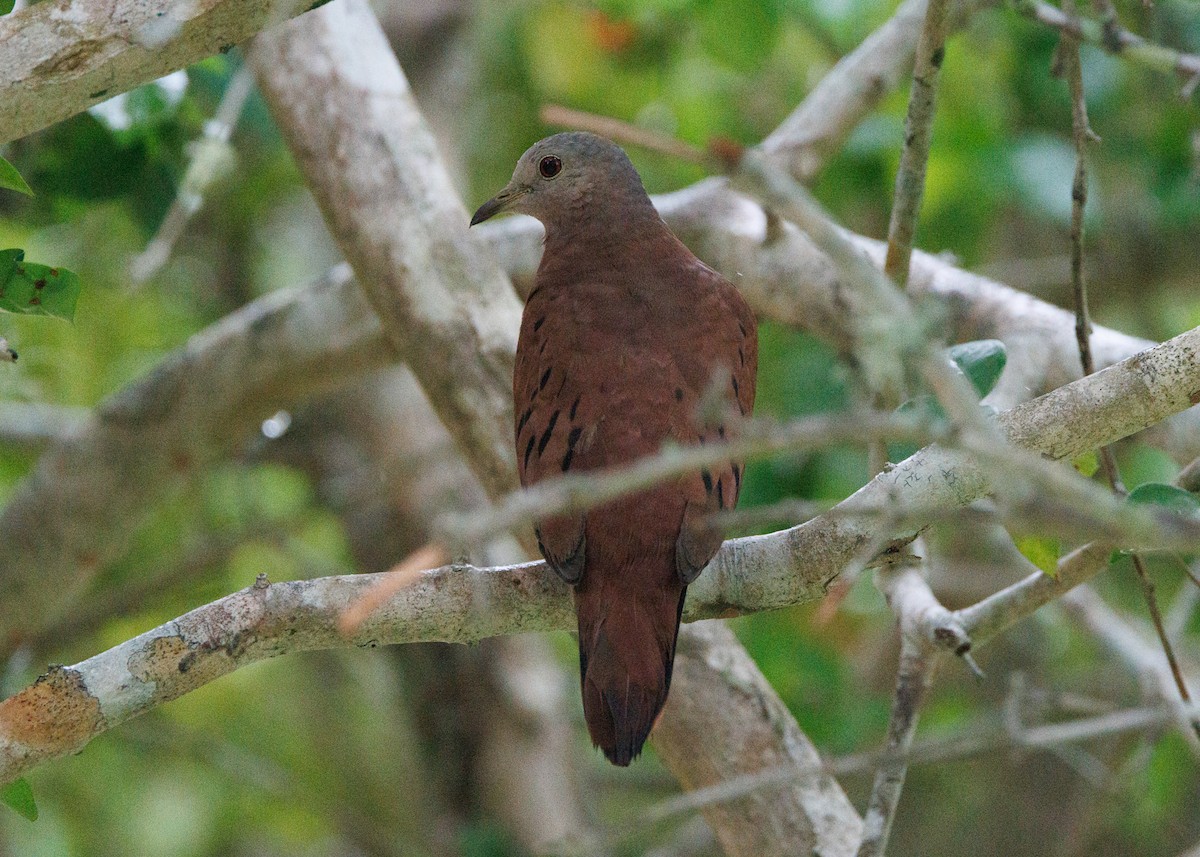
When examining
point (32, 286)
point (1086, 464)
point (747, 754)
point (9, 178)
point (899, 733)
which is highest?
point (9, 178)

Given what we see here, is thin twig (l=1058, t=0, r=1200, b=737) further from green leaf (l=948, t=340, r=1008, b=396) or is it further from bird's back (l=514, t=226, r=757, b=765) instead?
bird's back (l=514, t=226, r=757, b=765)

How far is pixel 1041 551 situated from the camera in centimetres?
212

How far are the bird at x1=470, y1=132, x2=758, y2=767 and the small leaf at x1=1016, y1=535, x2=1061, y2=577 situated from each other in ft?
1.63

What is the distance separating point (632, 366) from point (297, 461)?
2.95 metres

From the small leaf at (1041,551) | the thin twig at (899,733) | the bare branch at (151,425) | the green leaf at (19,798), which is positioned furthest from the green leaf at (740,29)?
the green leaf at (19,798)

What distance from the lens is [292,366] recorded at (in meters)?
3.89

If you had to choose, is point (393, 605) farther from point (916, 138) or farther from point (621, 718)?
point (916, 138)

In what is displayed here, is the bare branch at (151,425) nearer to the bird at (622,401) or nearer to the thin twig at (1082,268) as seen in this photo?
the bird at (622,401)

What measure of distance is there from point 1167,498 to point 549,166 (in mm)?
1565

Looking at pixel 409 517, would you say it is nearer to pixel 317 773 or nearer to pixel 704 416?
pixel 317 773

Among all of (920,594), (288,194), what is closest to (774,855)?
(920,594)

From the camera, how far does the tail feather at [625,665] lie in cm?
203

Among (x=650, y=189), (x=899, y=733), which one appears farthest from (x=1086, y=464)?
(x=650, y=189)

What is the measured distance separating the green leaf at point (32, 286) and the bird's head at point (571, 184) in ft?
3.70
